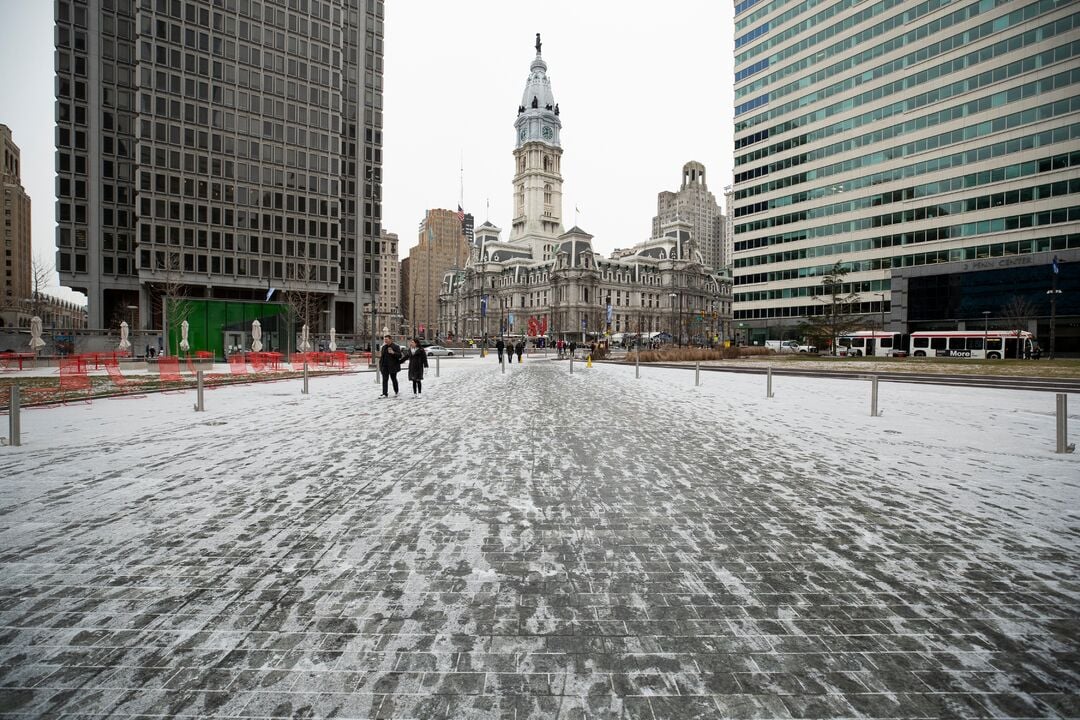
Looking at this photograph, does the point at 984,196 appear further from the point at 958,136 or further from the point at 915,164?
the point at 915,164

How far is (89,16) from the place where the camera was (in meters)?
58.1

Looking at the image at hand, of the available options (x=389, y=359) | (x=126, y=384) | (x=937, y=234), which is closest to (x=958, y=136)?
(x=937, y=234)

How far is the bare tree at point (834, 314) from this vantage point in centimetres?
5044

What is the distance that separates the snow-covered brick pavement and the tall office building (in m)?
58.4

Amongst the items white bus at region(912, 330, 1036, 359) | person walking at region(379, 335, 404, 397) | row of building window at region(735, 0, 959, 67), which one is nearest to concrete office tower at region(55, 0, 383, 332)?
person walking at region(379, 335, 404, 397)

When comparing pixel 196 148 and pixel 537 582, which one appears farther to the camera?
pixel 196 148

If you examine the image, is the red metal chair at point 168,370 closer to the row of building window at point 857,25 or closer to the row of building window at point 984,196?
the row of building window at point 984,196

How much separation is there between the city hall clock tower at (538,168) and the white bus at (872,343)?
95047 mm

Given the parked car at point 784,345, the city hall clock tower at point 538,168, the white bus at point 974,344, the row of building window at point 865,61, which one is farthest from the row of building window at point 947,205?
the city hall clock tower at point 538,168

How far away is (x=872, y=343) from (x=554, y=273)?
8131 cm

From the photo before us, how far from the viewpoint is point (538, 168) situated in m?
148

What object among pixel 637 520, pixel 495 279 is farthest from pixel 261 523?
pixel 495 279

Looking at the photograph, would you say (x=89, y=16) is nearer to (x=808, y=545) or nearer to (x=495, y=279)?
(x=808, y=545)

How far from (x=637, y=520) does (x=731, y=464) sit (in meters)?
3.15
